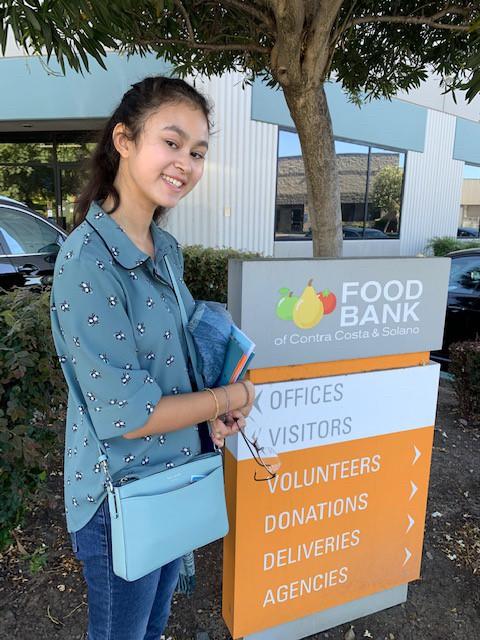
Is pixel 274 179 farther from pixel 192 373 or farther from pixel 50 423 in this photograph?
pixel 192 373

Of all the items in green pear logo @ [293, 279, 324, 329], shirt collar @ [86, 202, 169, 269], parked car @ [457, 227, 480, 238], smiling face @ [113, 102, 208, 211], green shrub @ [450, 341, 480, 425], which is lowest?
green shrub @ [450, 341, 480, 425]

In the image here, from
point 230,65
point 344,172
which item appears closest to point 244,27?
point 230,65

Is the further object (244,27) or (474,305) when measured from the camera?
(474,305)

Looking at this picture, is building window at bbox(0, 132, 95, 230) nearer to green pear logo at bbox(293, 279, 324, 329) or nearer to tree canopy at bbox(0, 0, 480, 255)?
tree canopy at bbox(0, 0, 480, 255)

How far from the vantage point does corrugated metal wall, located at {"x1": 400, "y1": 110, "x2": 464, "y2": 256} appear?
13.7 m

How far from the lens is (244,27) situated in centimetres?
294

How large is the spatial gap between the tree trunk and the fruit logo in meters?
0.97

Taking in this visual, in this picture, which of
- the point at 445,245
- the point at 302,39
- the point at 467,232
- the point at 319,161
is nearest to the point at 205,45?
the point at 302,39

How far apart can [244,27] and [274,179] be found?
24.4ft

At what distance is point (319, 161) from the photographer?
2602 millimetres

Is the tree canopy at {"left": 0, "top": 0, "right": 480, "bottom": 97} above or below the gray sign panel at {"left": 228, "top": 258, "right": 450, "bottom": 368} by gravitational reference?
above

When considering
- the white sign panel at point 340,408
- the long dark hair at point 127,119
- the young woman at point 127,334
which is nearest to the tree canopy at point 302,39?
the long dark hair at point 127,119

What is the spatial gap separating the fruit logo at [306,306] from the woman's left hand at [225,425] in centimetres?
45

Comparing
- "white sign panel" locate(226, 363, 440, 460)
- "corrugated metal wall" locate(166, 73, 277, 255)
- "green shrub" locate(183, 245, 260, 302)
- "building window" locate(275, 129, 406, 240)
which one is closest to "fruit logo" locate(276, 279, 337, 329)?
"white sign panel" locate(226, 363, 440, 460)
